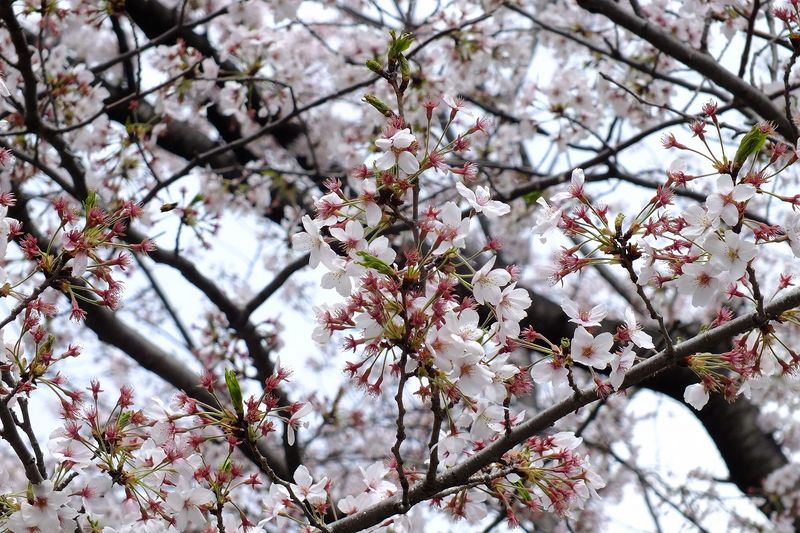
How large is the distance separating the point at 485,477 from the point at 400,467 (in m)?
0.21

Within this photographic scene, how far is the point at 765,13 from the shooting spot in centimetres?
435

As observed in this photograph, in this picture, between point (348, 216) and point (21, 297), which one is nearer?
point (348, 216)

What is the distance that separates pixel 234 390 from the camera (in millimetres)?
1862

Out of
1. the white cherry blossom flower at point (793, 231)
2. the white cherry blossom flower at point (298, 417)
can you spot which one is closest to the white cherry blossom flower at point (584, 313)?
the white cherry blossom flower at point (793, 231)

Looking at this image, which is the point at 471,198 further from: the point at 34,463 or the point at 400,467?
the point at 34,463

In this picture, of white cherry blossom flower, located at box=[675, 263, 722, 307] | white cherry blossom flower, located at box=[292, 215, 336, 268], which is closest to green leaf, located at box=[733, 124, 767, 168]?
white cherry blossom flower, located at box=[675, 263, 722, 307]

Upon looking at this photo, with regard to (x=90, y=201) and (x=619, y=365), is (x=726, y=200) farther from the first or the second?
(x=90, y=201)

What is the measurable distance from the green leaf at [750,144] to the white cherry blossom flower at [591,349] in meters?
0.50

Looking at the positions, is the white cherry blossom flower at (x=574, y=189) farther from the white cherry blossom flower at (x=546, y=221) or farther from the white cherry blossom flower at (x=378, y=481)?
the white cherry blossom flower at (x=378, y=481)

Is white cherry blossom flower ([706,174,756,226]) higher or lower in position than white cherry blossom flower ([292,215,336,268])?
lower

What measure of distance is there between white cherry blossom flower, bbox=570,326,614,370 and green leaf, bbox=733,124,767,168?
1.65 ft

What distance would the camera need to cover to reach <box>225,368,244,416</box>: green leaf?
1.85 m

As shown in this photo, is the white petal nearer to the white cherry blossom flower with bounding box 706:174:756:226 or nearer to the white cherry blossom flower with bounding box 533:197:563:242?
the white cherry blossom flower with bounding box 533:197:563:242

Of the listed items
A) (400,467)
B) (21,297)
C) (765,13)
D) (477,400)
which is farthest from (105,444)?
(765,13)
